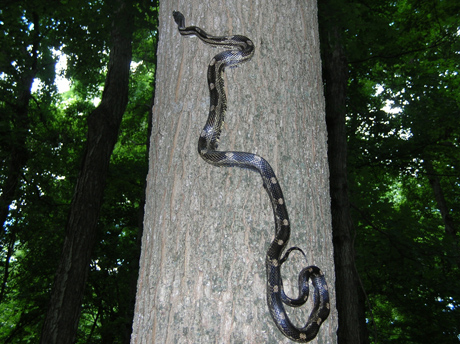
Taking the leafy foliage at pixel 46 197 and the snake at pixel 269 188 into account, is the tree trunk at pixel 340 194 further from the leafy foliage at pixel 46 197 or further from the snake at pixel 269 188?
the leafy foliage at pixel 46 197

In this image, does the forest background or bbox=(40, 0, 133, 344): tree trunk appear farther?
the forest background

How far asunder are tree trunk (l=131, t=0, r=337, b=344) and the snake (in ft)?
0.10

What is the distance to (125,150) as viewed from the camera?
14.0m

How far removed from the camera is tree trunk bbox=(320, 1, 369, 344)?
5199 millimetres

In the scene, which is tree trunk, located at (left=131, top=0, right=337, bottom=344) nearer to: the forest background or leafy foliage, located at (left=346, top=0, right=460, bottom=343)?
the forest background

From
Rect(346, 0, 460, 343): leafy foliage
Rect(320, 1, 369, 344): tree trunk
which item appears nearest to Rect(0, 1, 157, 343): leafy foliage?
Rect(320, 1, 369, 344): tree trunk

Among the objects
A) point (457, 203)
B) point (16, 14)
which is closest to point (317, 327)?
point (16, 14)

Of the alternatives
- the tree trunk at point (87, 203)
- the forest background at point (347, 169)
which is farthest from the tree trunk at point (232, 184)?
the forest background at point (347, 169)

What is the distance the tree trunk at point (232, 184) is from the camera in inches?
50.1

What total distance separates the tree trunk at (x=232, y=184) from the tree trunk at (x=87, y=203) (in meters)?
3.74

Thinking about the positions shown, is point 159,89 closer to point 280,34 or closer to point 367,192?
point 280,34

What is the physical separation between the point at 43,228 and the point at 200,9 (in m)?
8.69

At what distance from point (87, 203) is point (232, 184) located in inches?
176

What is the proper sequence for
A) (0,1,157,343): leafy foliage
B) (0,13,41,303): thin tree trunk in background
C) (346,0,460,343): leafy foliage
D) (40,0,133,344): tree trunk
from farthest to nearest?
(0,13,41,303): thin tree trunk in background, (0,1,157,343): leafy foliage, (346,0,460,343): leafy foliage, (40,0,133,344): tree trunk
